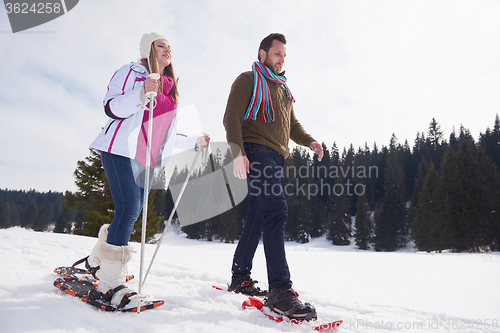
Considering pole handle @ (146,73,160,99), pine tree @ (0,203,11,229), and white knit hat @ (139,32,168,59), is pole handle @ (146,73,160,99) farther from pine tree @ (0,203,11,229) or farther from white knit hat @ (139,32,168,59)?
pine tree @ (0,203,11,229)

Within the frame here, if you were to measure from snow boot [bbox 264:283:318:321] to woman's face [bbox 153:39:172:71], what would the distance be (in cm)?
209

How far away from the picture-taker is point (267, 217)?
7.30 feet

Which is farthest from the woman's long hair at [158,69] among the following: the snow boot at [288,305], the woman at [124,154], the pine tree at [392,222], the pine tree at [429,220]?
the pine tree at [392,222]

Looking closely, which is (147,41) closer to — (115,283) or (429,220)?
(115,283)

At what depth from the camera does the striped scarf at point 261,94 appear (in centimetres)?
246

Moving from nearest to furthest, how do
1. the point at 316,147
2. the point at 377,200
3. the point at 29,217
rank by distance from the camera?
1. the point at 316,147
2. the point at 377,200
3. the point at 29,217

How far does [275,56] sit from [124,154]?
5.38 ft

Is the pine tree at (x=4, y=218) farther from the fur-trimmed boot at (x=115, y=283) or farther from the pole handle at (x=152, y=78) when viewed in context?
the pole handle at (x=152, y=78)

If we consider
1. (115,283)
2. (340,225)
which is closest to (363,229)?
(340,225)

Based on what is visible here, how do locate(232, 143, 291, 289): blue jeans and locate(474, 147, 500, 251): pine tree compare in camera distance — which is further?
locate(474, 147, 500, 251): pine tree

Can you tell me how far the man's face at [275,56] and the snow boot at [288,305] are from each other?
196 cm

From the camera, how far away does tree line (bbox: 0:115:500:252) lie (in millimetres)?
18303

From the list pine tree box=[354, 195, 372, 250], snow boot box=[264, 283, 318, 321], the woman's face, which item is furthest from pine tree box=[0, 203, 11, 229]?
snow boot box=[264, 283, 318, 321]

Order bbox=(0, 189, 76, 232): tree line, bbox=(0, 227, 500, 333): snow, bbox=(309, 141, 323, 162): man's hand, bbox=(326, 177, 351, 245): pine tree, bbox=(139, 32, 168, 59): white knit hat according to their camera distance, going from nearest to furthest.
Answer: bbox=(0, 227, 500, 333): snow, bbox=(139, 32, 168, 59): white knit hat, bbox=(309, 141, 323, 162): man's hand, bbox=(326, 177, 351, 245): pine tree, bbox=(0, 189, 76, 232): tree line
